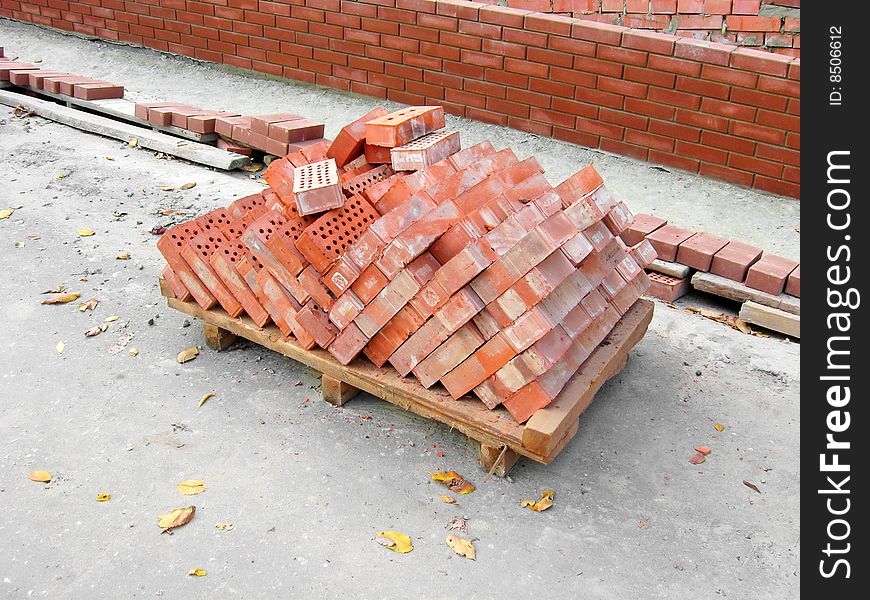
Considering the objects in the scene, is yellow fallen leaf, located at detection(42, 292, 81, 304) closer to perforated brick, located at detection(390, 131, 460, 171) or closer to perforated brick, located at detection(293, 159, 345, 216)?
perforated brick, located at detection(293, 159, 345, 216)

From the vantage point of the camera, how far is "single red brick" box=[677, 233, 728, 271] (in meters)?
5.24

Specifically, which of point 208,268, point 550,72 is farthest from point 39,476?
point 550,72

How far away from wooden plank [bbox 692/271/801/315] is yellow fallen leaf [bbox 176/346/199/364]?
312cm

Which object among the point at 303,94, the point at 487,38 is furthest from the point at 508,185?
the point at 303,94

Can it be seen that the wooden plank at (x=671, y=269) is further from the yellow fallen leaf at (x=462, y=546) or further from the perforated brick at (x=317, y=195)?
the yellow fallen leaf at (x=462, y=546)

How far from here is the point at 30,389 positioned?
4.27 meters

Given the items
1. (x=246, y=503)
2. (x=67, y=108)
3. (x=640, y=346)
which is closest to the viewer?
(x=246, y=503)

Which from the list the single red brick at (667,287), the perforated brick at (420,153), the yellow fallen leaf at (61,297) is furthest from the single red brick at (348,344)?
the single red brick at (667,287)

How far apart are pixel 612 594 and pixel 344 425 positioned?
1533 millimetres

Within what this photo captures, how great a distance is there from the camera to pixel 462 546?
334 cm

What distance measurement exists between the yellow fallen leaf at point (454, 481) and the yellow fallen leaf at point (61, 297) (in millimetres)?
2771

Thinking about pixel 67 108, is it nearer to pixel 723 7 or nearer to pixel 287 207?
pixel 287 207

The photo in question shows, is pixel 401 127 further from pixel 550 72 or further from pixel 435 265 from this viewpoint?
pixel 550 72

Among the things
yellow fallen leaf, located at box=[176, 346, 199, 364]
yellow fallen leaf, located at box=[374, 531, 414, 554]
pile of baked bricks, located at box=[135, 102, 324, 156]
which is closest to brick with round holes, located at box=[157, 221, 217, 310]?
yellow fallen leaf, located at box=[176, 346, 199, 364]
